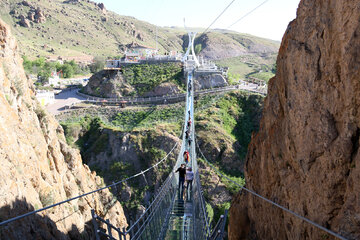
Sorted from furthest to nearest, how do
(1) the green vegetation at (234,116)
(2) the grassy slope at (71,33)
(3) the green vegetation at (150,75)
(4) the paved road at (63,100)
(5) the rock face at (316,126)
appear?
1. (2) the grassy slope at (71,33)
2. (3) the green vegetation at (150,75)
3. (4) the paved road at (63,100)
4. (1) the green vegetation at (234,116)
5. (5) the rock face at (316,126)

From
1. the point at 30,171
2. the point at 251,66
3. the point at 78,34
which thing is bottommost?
the point at 30,171

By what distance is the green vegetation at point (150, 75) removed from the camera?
3291cm

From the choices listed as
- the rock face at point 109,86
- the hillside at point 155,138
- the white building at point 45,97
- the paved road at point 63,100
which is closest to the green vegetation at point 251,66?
the hillside at point 155,138

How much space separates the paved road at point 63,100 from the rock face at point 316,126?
27.3 m

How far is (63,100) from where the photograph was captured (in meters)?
33.2

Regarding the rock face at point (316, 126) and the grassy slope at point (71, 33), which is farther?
the grassy slope at point (71, 33)

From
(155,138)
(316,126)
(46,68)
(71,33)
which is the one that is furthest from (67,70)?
(316,126)

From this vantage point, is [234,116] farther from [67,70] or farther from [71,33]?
[71,33]

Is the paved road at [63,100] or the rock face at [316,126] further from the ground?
the rock face at [316,126]

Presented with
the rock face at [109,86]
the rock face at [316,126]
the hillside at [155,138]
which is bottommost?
the hillside at [155,138]

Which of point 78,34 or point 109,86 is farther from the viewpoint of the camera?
point 78,34

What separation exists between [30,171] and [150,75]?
29.5 metres

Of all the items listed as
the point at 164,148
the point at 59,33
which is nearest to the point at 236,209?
the point at 164,148

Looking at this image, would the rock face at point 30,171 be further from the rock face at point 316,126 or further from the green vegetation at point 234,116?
the green vegetation at point 234,116
